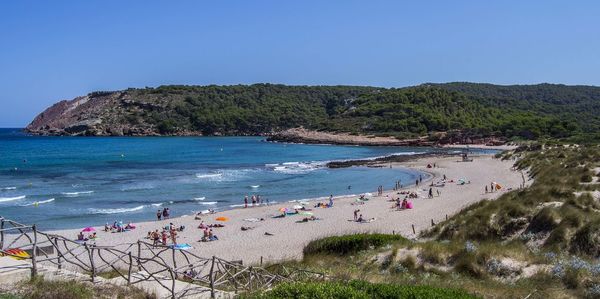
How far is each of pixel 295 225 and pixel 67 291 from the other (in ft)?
66.1

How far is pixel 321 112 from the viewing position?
154m

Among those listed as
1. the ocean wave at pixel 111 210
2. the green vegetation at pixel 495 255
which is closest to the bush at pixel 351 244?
the green vegetation at pixel 495 255

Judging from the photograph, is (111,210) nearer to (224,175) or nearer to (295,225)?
(295,225)

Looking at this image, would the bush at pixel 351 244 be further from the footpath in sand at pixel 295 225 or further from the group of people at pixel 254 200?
the group of people at pixel 254 200

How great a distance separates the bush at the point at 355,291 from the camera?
6.96 meters

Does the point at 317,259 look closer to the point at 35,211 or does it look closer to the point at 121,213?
the point at 121,213

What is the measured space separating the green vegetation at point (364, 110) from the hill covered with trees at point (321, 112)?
0.80ft

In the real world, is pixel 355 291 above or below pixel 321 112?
below

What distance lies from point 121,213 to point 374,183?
2186 cm

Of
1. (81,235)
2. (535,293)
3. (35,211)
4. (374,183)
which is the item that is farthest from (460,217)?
(374,183)

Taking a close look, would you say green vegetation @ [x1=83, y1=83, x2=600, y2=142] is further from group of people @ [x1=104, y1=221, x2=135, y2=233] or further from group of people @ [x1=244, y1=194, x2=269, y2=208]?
group of people @ [x1=104, y1=221, x2=135, y2=233]

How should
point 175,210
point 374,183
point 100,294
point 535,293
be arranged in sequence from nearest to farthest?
point 100,294 < point 535,293 < point 175,210 < point 374,183

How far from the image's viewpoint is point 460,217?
17.0 meters


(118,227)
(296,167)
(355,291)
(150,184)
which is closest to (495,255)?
(355,291)
